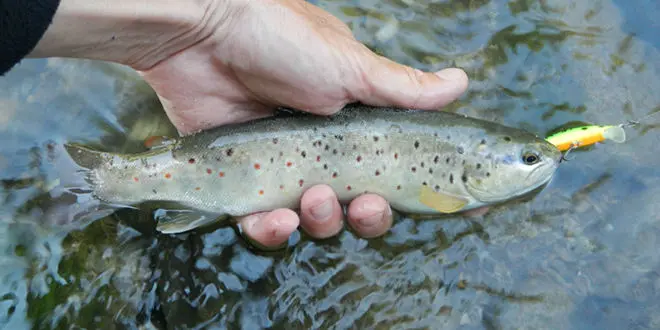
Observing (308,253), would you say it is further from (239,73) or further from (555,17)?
(555,17)

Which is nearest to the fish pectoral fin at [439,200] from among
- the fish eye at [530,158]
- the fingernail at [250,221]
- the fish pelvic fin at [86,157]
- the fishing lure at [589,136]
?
the fish eye at [530,158]

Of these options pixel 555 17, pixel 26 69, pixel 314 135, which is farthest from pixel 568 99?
pixel 26 69

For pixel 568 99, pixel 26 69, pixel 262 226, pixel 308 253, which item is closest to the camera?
pixel 262 226

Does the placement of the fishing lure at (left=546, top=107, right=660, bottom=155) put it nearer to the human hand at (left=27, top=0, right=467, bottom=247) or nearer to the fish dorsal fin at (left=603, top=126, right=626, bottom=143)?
the fish dorsal fin at (left=603, top=126, right=626, bottom=143)

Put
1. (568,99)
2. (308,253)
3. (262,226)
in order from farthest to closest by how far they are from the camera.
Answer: (568,99) < (308,253) < (262,226)

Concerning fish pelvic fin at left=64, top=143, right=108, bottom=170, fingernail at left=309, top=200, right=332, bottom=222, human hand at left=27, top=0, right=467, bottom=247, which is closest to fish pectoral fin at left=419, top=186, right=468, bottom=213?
human hand at left=27, top=0, right=467, bottom=247

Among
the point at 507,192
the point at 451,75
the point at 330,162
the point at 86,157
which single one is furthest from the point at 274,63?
the point at 507,192

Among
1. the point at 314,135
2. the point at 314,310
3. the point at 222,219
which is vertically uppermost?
the point at 314,135
